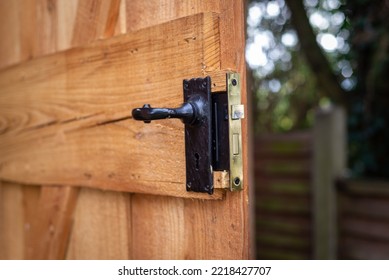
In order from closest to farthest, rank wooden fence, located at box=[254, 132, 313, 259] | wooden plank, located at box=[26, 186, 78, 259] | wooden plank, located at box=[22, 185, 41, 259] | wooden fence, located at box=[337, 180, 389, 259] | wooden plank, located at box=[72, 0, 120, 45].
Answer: wooden plank, located at box=[72, 0, 120, 45], wooden plank, located at box=[26, 186, 78, 259], wooden plank, located at box=[22, 185, 41, 259], wooden fence, located at box=[337, 180, 389, 259], wooden fence, located at box=[254, 132, 313, 259]

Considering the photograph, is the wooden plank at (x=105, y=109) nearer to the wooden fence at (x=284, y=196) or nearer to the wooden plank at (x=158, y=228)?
the wooden plank at (x=158, y=228)

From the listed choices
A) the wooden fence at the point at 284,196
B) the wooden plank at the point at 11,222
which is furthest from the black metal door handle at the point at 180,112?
the wooden fence at the point at 284,196

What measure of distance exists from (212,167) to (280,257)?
2954mm

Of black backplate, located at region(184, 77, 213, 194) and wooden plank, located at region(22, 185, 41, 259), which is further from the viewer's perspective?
wooden plank, located at region(22, 185, 41, 259)

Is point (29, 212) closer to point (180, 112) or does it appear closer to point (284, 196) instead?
point (180, 112)

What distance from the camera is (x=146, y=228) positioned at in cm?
116

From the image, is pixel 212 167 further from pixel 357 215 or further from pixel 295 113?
pixel 295 113

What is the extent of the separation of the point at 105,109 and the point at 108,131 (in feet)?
0.16

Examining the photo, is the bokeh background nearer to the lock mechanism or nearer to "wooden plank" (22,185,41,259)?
"wooden plank" (22,185,41,259)

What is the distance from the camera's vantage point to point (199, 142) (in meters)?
0.94

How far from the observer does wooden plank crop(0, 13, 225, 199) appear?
998mm

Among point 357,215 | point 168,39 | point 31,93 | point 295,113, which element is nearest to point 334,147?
point 357,215

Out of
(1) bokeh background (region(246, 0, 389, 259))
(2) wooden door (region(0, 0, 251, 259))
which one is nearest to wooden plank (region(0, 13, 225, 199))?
(2) wooden door (region(0, 0, 251, 259))

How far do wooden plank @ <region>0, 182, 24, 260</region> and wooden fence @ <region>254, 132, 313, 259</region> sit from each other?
7.35 ft
